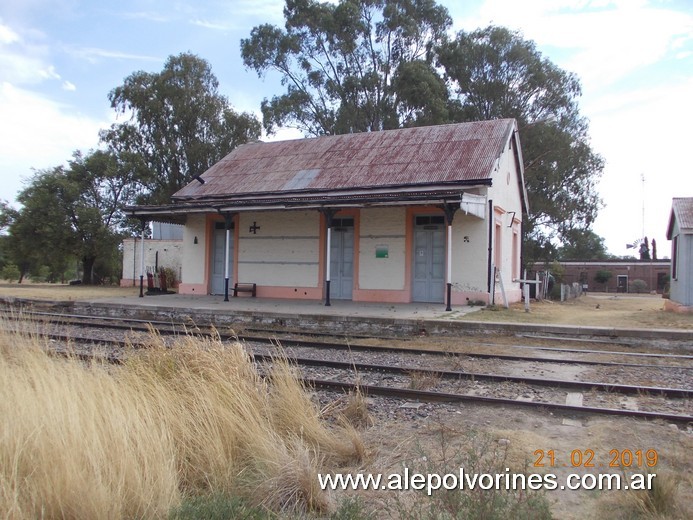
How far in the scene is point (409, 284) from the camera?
16.7 meters

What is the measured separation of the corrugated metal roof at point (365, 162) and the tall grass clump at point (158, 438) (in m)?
12.8

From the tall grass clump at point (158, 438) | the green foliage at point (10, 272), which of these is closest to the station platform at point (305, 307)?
the tall grass clump at point (158, 438)

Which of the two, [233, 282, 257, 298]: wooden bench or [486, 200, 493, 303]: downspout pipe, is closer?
[486, 200, 493, 303]: downspout pipe

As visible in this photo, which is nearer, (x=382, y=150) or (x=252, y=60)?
(x=382, y=150)

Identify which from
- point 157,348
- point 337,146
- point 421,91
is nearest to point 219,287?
point 337,146

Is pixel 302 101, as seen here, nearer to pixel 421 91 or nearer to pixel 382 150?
pixel 421 91

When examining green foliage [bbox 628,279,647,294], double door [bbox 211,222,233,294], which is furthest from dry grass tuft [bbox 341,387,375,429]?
green foliage [bbox 628,279,647,294]

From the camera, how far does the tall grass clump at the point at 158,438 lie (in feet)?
9.78

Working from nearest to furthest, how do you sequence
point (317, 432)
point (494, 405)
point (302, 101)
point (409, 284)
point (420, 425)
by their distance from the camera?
point (317, 432)
point (420, 425)
point (494, 405)
point (409, 284)
point (302, 101)

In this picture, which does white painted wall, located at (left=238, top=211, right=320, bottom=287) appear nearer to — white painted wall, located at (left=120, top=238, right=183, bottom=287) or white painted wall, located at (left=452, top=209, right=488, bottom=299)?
white painted wall, located at (left=452, top=209, right=488, bottom=299)

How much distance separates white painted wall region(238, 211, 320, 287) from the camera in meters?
18.1

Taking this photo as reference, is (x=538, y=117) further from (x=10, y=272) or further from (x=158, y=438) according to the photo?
(x=10, y=272)

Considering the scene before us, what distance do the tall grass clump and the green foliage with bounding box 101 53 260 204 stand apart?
1225 inches

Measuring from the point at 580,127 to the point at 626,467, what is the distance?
32851 millimetres
